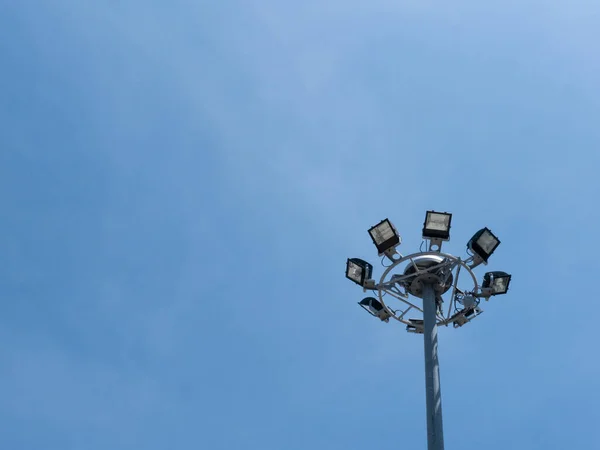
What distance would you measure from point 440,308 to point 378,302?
1876 millimetres

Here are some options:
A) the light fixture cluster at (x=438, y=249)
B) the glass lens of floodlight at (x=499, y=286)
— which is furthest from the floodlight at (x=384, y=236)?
the glass lens of floodlight at (x=499, y=286)

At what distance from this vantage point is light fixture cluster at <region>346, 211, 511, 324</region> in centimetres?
2138

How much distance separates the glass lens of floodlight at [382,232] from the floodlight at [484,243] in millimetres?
2146

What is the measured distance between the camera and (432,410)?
1839 cm

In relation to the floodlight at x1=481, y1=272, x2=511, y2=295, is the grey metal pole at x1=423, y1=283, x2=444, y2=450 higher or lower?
lower

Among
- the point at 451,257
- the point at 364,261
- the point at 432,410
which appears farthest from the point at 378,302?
the point at 432,410

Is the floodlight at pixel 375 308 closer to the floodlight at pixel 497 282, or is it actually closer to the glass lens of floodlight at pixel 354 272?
the glass lens of floodlight at pixel 354 272

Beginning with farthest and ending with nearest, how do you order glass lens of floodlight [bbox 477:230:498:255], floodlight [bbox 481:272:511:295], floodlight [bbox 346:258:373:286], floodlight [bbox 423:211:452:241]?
floodlight [bbox 346:258:373:286] → floodlight [bbox 481:272:511:295] → glass lens of floodlight [bbox 477:230:498:255] → floodlight [bbox 423:211:452:241]

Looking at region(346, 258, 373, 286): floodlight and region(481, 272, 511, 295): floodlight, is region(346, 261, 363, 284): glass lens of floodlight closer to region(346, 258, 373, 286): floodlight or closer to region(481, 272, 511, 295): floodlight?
region(346, 258, 373, 286): floodlight

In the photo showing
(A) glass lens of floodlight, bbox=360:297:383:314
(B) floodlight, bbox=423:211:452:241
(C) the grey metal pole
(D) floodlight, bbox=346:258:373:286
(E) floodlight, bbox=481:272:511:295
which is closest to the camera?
(C) the grey metal pole

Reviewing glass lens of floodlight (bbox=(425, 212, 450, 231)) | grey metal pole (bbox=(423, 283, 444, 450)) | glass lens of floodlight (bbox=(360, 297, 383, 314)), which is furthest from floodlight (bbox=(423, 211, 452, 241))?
glass lens of floodlight (bbox=(360, 297, 383, 314))

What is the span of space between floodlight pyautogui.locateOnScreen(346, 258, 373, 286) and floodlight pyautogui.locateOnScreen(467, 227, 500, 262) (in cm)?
280

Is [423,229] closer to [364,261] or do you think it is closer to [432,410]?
[364,261]

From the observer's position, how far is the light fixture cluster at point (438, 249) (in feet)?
70.1
